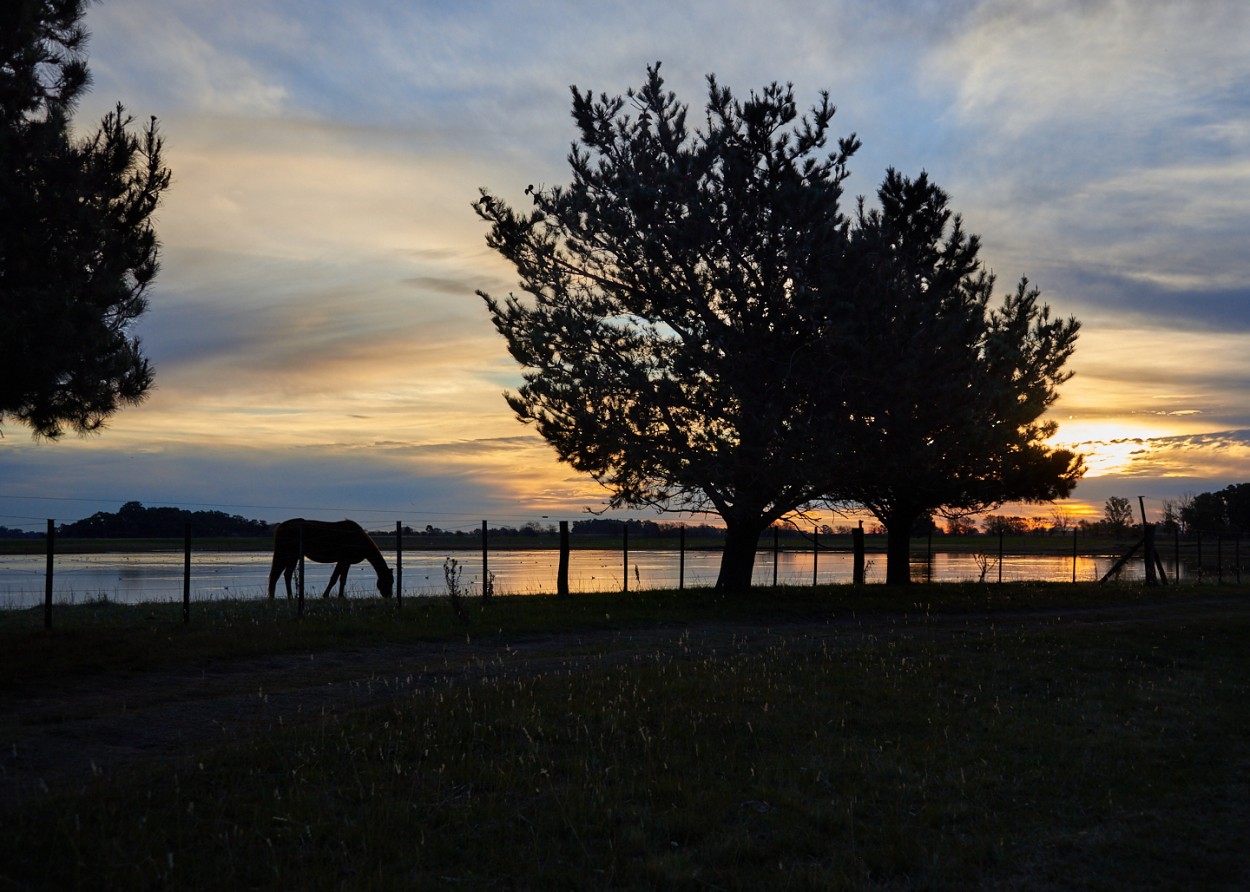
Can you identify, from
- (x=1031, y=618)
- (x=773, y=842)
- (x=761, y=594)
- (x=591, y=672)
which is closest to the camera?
(x=773, y=842)

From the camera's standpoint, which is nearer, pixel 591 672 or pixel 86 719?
pixel 86 719

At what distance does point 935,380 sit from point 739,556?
6.64 metres

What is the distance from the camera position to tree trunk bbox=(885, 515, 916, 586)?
3155cm

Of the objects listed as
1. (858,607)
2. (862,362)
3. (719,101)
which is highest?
(719,101)

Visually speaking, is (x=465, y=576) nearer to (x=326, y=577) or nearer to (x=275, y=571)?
(x=326, y=577)

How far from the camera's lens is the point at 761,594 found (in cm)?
2444

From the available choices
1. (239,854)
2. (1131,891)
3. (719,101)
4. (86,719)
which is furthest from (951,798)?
(719,101)

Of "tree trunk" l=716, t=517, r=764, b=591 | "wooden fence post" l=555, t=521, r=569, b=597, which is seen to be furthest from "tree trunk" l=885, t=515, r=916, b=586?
"wooden fence post" l=555, t=521, r=569, b=597

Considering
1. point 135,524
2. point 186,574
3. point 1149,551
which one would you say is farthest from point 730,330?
point 135,524

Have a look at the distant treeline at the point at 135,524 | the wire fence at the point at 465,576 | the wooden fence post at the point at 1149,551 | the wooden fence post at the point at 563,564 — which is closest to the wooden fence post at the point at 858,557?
the wire fence at the point at 465,576

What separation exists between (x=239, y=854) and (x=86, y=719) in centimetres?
462

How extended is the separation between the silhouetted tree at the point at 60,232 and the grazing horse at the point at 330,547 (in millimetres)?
11762

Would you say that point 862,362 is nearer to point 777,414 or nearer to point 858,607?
point 777,414

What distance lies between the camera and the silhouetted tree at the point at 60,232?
12164 mm
